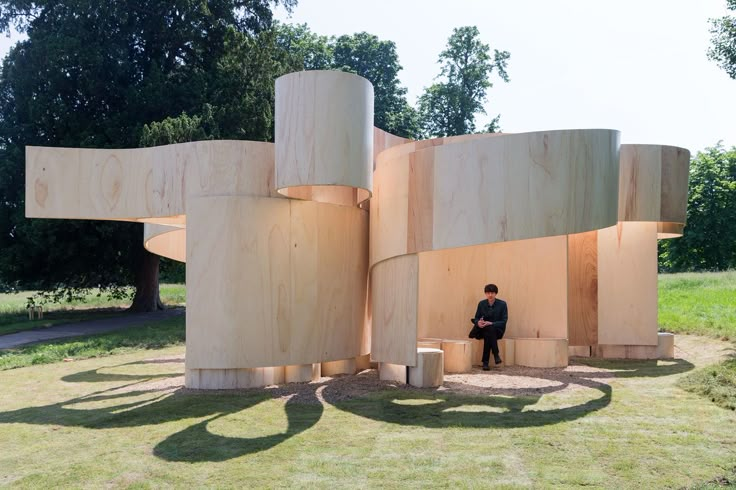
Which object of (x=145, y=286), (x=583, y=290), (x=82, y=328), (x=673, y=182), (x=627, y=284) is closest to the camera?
(x=673, y=182)

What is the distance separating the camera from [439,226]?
894 centimetres

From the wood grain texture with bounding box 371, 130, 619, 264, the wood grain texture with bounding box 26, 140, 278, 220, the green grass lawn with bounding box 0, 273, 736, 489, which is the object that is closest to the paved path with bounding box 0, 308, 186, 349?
the green grass lawn with bounding box 0, 273, 736, 489

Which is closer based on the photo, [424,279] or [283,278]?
[283,278]

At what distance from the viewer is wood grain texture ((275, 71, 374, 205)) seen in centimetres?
837

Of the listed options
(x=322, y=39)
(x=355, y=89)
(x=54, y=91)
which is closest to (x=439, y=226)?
(x=355, y=89)

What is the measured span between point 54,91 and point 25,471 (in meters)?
19.4

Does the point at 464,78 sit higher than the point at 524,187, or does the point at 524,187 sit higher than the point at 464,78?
the point at 464,78

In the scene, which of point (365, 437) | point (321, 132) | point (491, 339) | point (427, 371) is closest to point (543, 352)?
point (491, 339)

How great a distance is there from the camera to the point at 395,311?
9578mm

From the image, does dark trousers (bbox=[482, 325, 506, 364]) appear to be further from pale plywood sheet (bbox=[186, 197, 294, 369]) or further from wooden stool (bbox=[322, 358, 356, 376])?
pale plywood sheet (bbox=[186, 197, 294, 369])

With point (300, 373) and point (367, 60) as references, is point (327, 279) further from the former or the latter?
point (367, 60)

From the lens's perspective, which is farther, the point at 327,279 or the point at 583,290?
the point at 583,290

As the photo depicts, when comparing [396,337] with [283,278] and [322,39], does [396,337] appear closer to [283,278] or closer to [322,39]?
[283,278]

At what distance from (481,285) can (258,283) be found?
512 centimetres
